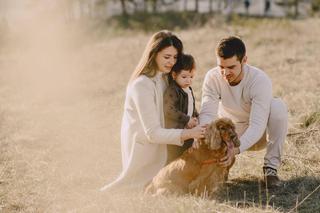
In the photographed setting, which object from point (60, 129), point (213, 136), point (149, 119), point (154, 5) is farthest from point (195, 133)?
point (154, 5)

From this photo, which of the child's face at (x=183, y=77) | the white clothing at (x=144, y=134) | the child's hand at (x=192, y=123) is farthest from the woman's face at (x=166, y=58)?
the child's hand at (x=192, y=123)

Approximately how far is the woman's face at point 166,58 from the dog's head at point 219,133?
881 millimetres

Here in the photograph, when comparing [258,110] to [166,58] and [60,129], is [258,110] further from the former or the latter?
[60,129]

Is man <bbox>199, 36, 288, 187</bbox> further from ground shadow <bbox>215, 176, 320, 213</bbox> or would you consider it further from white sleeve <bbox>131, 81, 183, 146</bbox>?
white sleeve <bbox>131, 81, 183, 146</bbox>

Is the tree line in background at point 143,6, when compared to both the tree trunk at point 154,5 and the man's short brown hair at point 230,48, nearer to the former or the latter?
the tree trunk at point 154,5

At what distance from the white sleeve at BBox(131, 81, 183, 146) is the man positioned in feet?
2.03

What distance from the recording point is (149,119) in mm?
5230

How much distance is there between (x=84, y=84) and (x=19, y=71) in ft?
11.2

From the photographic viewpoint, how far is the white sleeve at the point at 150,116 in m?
5.20

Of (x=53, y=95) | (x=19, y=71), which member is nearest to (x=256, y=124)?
(x=53, y=95)

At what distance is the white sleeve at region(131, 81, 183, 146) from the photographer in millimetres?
5199

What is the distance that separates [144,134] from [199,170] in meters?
0.69

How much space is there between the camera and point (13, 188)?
5984 mm

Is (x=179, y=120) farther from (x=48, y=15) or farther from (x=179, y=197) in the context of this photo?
(x=48, y=15)
